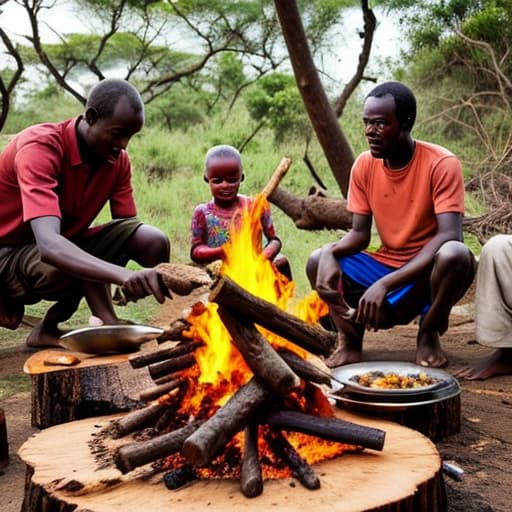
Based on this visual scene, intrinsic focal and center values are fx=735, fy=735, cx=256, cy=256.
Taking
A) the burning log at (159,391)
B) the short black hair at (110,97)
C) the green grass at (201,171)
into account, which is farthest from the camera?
the green grass at (201,171)

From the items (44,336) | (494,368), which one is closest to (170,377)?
(494,368)

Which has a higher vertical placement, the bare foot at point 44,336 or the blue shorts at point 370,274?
the blue shorts at point 370,274

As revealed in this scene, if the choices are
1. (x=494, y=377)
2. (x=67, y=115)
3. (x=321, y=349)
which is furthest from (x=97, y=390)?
(x=67, y=115)

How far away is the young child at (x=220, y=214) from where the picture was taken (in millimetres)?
4312

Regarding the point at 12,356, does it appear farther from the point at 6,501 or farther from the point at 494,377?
the point at 494,377

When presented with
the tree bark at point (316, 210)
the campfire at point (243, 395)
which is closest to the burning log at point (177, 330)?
the campfire at point (243, 395)

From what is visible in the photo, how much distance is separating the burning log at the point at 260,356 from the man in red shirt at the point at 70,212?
93 centimetres

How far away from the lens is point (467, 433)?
2914mm

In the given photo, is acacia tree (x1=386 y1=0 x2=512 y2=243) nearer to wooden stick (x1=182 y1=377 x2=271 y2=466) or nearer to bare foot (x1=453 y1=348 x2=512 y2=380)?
bare foot (x1=453 y1=348 x2=512 y2=380)

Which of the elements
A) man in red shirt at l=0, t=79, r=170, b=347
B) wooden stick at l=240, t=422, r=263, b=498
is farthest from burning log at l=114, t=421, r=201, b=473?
man in red shirt at l=0, t=79, r=170, b=347

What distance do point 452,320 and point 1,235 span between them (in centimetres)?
325

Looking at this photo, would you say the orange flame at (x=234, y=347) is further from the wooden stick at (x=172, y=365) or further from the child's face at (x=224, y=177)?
the child's face at (x=224, y=177)

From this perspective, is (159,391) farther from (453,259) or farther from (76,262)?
(453,259)

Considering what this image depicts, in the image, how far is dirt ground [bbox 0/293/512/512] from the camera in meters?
2.34
